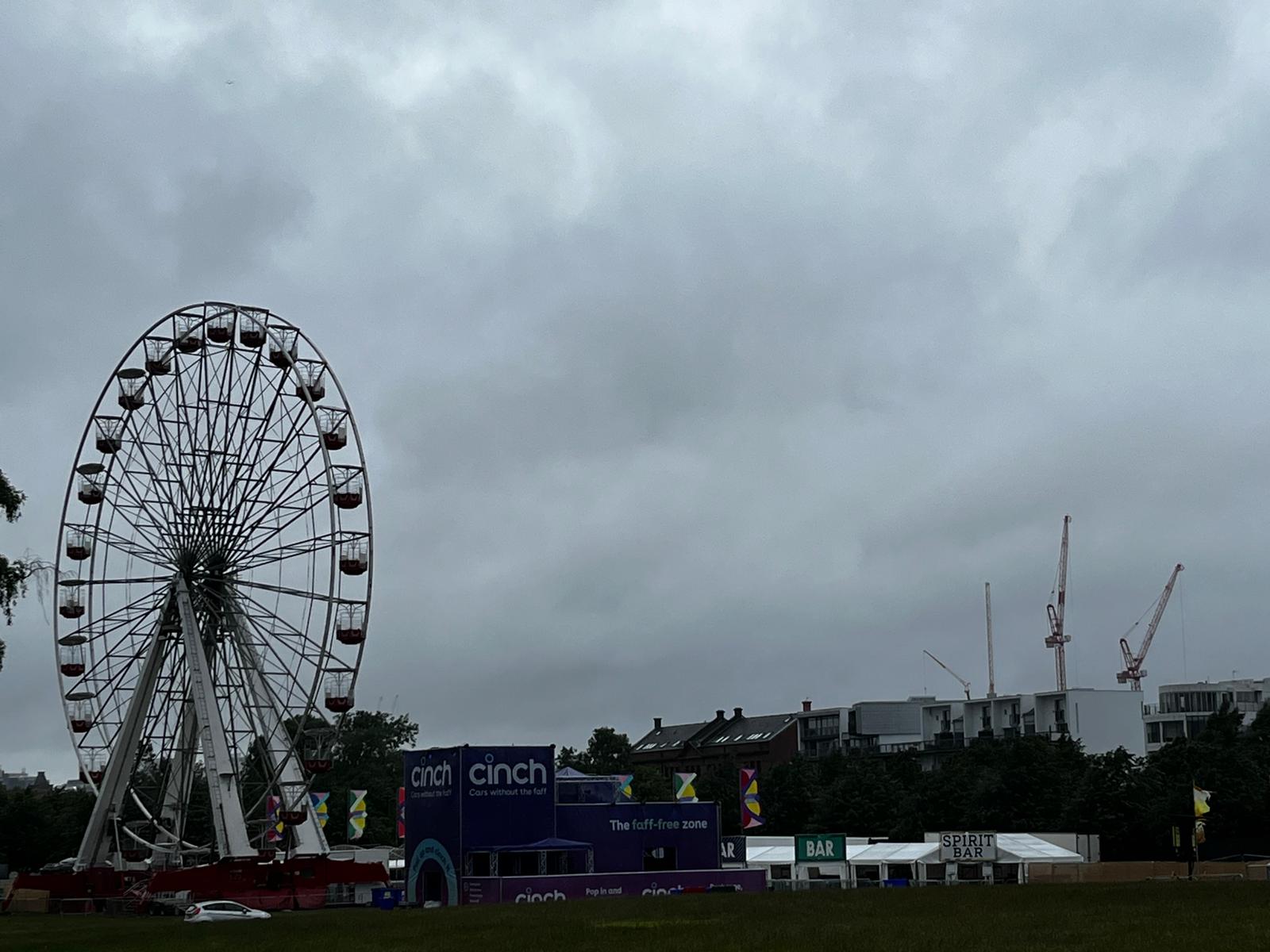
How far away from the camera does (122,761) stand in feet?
243

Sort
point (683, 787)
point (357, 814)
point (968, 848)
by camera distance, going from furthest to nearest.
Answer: point (357, 814) < point (968, 848) < point (683, 787)

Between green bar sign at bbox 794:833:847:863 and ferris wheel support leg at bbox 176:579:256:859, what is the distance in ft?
105

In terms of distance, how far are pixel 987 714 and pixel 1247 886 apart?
12217 cm

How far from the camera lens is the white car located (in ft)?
197

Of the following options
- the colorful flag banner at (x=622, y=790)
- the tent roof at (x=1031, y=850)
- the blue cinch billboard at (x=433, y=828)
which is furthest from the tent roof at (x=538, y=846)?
the tent roof at (x=1031, y=850)

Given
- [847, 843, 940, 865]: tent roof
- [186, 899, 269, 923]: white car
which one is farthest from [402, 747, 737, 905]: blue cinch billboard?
[847, 843, 940, 865]: tent roof

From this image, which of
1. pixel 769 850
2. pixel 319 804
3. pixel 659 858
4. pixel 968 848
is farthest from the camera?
pixel 769 850

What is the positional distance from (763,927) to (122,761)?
43.2 metres

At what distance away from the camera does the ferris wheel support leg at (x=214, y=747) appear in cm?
7069

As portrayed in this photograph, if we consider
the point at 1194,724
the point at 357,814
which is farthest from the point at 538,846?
the point at 1194,724

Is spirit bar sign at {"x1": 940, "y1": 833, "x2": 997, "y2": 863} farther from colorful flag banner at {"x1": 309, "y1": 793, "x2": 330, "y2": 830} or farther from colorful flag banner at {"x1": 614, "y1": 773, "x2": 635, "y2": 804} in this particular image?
colorful flag banner at {"x1": 309, "y1": 793, "x2": 330, "y2": 830}

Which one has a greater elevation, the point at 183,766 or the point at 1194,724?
the point at 1194,724

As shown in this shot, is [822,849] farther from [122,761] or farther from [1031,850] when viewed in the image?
[122,761]

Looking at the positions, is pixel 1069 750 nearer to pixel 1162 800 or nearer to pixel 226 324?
pixel 1162 800
